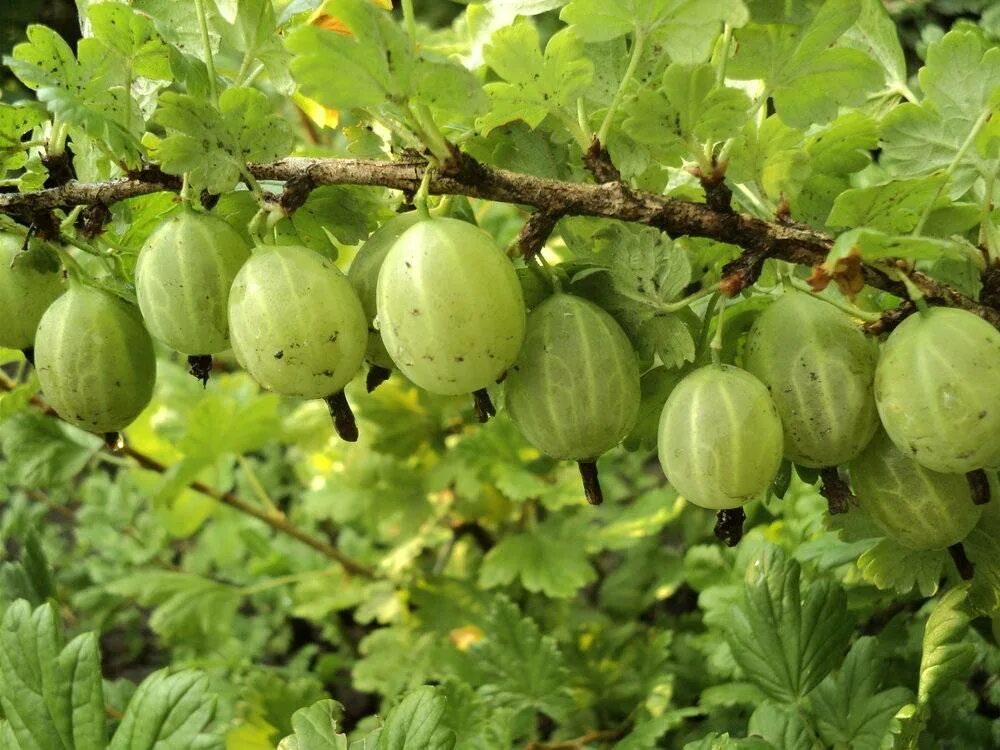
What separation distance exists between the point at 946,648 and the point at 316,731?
46 centimetres

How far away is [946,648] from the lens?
0.68 meters

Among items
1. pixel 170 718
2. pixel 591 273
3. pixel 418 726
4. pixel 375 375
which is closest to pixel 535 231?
pixel 591 273

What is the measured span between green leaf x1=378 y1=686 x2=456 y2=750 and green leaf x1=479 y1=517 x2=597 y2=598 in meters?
0.52

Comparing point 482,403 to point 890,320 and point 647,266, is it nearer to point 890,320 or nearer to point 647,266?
point 647,266

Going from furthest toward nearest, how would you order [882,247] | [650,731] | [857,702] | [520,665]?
[520,665]
[650,731]
[857,702]
[882,247]

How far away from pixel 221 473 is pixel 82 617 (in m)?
0.59

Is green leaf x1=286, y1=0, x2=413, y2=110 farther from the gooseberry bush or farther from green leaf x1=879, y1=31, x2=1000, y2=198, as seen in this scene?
green leaf x1=879, y1=31, x2=1000, y2=198

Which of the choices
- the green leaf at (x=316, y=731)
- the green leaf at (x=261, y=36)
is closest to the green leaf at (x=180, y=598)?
the green leaf at (x=316, y=731)

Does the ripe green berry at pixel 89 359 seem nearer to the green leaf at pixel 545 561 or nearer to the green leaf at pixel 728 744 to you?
the green leaf at pixel 728 744

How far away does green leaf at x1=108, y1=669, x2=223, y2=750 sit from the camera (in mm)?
780

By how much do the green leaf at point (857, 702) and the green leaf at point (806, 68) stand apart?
471 millimetres

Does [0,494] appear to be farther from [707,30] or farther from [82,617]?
[707,30]

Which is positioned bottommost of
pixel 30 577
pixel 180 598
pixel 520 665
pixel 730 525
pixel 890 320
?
pixel 180 598

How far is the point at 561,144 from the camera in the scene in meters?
0.67
